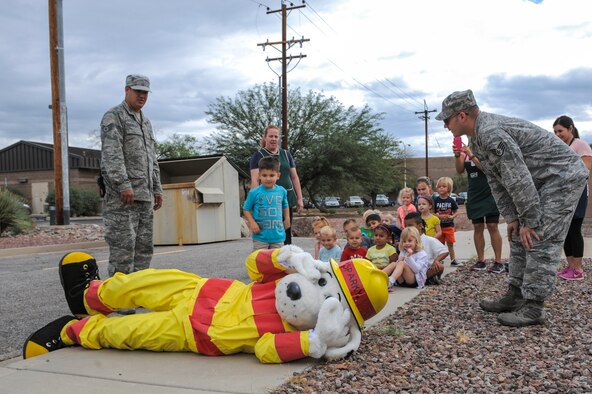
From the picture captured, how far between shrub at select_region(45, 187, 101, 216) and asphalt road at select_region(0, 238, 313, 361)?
28.3m

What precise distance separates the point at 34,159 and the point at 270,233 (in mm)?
55874

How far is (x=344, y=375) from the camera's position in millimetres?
3197

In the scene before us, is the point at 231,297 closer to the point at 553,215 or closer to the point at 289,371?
the point at 289,371

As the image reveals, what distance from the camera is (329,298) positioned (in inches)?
132

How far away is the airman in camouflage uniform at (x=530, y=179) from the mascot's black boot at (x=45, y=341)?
127 inches

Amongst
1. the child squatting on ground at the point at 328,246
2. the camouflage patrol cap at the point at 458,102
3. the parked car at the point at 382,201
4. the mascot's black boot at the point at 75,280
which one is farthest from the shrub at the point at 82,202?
the camouflage patrol cap at the point at 458,102

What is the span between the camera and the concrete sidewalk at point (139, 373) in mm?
3002

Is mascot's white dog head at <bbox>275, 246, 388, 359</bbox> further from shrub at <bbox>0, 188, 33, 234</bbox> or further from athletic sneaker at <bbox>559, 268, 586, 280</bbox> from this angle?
shrub at <bbox>0, 188, 33, 234</bbox>

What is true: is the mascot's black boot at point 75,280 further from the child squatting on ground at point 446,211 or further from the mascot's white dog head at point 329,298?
the child squatting on ground at point 446,211

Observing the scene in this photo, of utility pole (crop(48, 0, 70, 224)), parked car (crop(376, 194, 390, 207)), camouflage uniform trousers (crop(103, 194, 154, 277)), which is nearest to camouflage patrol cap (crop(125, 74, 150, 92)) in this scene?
camouflage uniform trousers (crop(103, 194, 154, 277))

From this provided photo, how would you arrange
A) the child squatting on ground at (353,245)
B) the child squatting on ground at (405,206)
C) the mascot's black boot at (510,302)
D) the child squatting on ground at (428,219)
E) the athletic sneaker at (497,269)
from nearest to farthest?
1. the mascot's black boot at (510,302)
2. the child squatting on ground at (353,245)
3. the athletic sneaker at (497,269)
4. the child squatting on ground at (428,219)
5. the child squatting on ground at (405,206)

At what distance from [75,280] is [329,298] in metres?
1.84

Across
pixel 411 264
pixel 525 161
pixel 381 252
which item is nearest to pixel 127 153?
pixel 381 252

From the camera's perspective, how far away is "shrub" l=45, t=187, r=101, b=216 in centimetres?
3878
